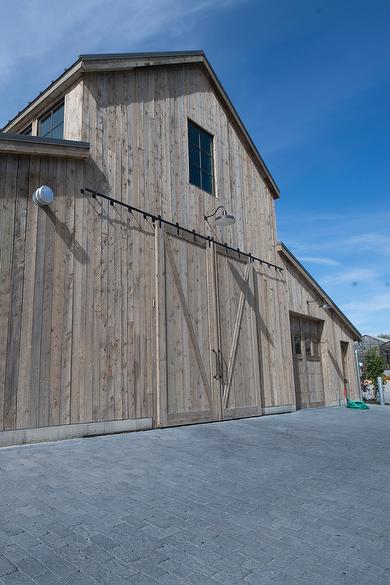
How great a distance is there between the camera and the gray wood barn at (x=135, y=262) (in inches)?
200

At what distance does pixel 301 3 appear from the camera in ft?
26.3

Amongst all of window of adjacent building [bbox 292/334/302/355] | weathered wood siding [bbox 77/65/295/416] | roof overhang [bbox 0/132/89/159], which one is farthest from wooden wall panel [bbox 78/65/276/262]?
window of adjacent building [bbox 292/334/302/355]

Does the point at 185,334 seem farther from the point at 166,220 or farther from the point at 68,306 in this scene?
the point at 68,306

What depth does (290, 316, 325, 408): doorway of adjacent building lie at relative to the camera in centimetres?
1141

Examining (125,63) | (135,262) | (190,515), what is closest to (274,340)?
(135,262)

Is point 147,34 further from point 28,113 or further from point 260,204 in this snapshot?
point 260,204

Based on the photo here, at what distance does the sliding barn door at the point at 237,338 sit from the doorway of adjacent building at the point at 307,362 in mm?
2818

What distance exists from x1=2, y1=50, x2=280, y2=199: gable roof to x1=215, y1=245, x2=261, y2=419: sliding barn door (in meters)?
3.80

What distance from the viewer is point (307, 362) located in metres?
12.0

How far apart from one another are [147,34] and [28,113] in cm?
278

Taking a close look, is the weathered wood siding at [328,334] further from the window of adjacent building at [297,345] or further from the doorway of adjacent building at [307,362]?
the window of adjacent building at [297,345]

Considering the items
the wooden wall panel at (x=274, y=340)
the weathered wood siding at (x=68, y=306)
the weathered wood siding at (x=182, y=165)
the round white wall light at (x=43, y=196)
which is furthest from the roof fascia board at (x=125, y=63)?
the wooden wall panel at (x=274, y=340)

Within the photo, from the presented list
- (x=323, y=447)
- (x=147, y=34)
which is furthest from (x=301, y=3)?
(x=323, y=447)

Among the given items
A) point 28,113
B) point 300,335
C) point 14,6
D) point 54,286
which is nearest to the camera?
point 54,286
